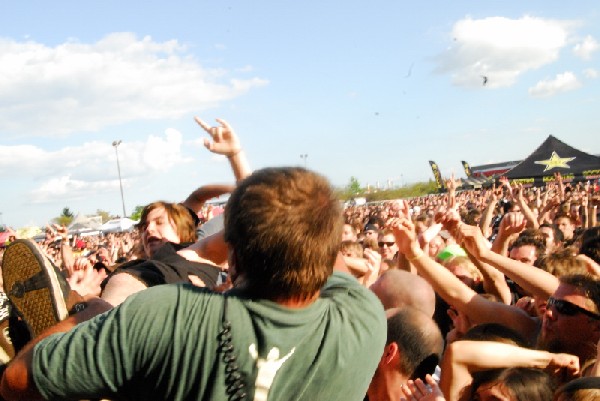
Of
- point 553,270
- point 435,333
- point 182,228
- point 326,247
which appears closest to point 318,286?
point 326,247

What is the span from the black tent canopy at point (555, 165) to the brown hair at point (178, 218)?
18362 mm

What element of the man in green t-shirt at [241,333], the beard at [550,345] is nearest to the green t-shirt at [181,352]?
the man in green t-shirt at [241,333]

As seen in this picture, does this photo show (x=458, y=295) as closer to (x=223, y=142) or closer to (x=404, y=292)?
(x=404, y=292)

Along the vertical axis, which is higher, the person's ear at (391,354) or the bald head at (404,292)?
the bald head at (404,292)

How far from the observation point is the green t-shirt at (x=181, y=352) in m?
1.35

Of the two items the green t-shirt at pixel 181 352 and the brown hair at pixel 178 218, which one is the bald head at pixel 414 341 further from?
the brown hair at pixel 178 218

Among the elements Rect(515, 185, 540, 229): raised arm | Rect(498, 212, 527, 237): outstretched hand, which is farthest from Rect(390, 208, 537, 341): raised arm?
Rect(515, 185, 540, 229): raised arm

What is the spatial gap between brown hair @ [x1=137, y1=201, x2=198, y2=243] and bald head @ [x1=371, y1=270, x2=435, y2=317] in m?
1.06

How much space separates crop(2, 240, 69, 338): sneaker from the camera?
2006mm

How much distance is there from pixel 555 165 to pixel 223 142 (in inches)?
791

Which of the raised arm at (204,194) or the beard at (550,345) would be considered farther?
the raised arm at (204,194)

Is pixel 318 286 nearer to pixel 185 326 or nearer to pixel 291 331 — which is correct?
pixel 291 331

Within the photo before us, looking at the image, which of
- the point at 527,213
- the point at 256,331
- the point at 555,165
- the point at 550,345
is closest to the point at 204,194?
the point at 550,345

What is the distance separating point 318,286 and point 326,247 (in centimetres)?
10
